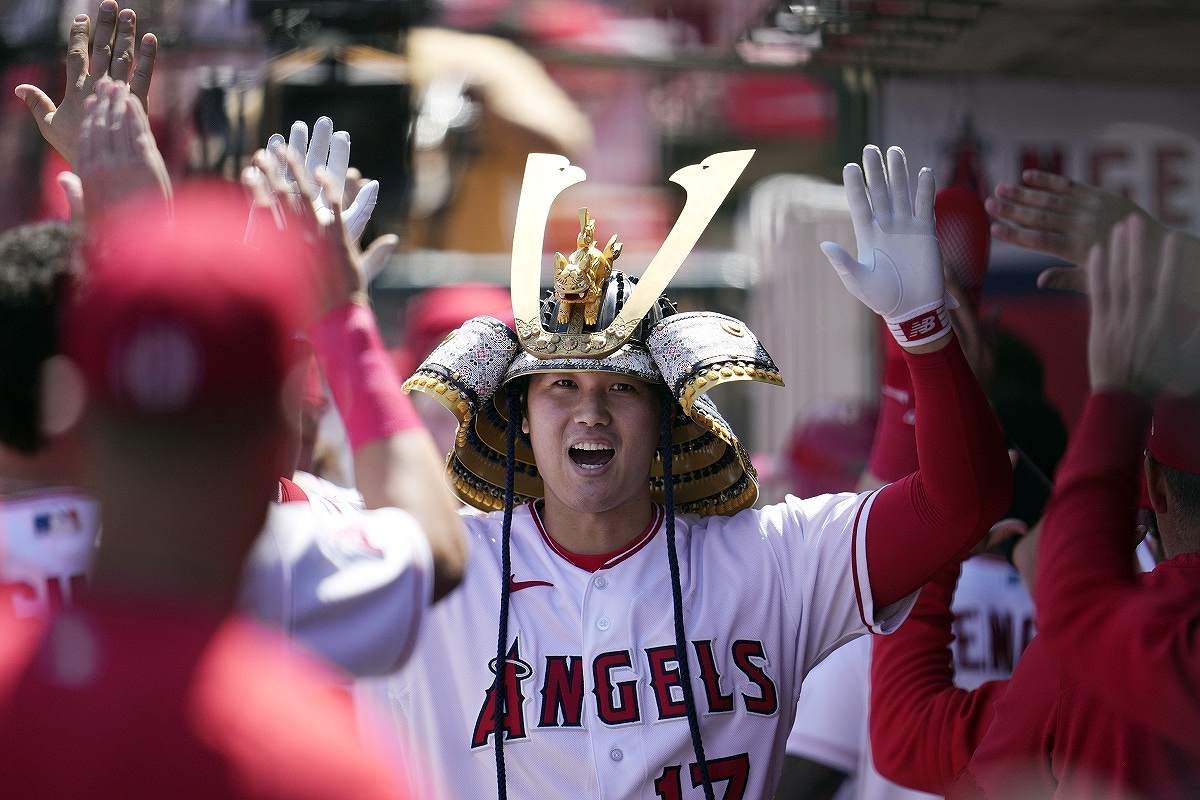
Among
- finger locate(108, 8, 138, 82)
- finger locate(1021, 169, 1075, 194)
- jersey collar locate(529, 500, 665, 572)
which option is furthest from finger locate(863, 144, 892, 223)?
finger locate(108, 8, 138, 82)

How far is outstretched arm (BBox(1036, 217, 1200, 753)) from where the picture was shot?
1732mm

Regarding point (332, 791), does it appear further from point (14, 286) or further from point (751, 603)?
point (751, 603)

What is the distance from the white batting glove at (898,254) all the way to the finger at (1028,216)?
124 mm

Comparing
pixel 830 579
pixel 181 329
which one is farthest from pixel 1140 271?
pixel 181 329

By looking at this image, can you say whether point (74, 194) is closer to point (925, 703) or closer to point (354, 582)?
point (354, 582)

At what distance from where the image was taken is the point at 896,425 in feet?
8.71

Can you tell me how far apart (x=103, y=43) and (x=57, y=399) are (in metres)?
0.78

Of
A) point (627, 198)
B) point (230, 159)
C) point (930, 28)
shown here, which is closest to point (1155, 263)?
point (930, 28)

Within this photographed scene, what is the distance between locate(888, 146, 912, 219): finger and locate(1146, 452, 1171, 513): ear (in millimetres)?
568

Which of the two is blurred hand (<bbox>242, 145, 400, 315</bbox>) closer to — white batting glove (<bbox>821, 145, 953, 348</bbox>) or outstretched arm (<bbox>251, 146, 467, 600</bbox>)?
outstretched arm (<bbox>251, 146, 467, 600</bbox>)

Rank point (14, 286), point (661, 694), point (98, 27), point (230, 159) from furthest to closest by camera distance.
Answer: point (230, 159) → point (661, 694) → point (98, 27) → point (14, 286)

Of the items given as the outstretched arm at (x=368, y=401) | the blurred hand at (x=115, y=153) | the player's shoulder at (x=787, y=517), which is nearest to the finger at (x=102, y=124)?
the blurred hand at (x=115, y=153)

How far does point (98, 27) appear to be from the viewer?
2.21 meters

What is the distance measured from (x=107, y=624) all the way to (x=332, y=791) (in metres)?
0.26
